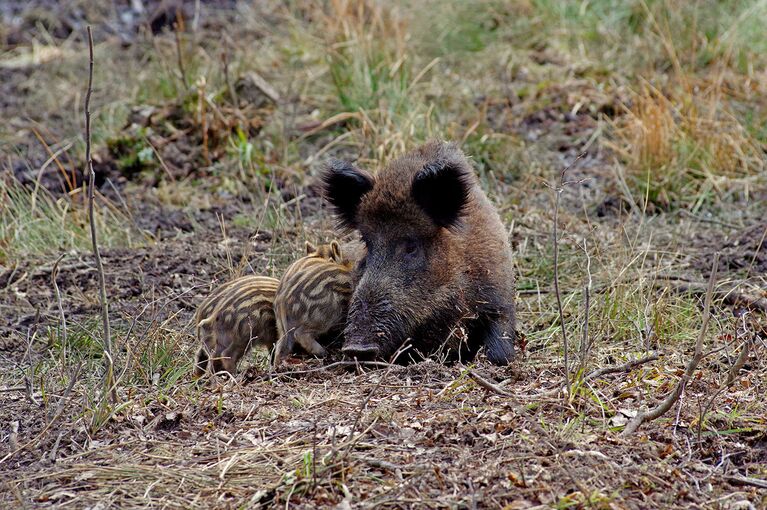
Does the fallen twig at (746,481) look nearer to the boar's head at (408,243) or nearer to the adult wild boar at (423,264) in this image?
the adult wild boar at (423,264)

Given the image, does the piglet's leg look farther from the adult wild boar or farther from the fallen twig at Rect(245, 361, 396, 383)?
the adult wild boar

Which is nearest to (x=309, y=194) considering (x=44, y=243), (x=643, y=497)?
(x=44, y=243)

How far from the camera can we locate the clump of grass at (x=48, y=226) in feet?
29.5

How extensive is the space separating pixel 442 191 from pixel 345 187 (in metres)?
0.62

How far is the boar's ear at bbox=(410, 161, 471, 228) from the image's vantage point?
6215 mm

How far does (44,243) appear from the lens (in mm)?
9086

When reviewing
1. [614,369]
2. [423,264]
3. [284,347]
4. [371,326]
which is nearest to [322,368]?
[371,326]

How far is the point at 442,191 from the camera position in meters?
6.30

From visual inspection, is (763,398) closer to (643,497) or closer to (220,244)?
(643,497)

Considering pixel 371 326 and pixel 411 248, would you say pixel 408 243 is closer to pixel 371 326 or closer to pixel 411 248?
pixel 411 248

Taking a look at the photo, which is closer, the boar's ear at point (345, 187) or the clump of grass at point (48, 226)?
the boar's ear at point (345, 187)

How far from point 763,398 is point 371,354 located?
79.8 inches

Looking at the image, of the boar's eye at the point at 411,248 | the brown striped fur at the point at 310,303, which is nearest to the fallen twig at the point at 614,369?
the boar's eye at the point at 411,248

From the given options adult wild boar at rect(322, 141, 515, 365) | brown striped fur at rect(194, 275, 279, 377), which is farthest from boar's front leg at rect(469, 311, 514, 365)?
brown striped fur at rect(194, 275, 279, 377)
